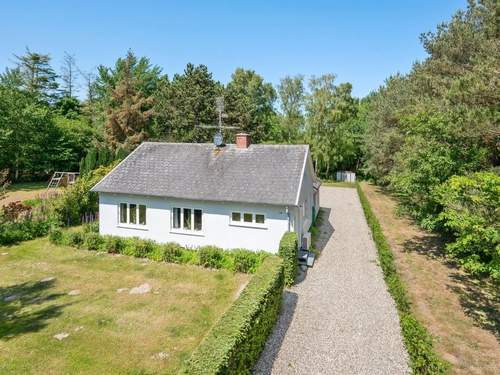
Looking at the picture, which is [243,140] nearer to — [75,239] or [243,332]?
[75,239]

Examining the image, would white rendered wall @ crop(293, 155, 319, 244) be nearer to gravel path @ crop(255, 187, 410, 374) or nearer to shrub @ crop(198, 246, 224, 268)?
gravel path @ crop(255, 187, 410, 374)

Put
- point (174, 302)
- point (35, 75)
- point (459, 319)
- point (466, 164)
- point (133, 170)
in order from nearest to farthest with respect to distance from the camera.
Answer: point (459, 319) → point (174, 302) → point (466, 164) → point (133, 170) → point (35, 75)

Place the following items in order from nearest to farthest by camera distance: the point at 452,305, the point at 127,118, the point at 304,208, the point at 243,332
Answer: the point at 243,332 → the point at 452,305 → the point at 304,208 → the point at 127,118

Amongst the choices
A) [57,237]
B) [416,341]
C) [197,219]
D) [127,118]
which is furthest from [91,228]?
[127,118]

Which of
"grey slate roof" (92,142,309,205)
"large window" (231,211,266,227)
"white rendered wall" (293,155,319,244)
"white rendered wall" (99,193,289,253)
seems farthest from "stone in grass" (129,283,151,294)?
"white rendered wall" (293,155,319,244)

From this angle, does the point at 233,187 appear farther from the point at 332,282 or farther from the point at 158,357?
the point at 158,357

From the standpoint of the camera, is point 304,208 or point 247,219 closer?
point 247,219

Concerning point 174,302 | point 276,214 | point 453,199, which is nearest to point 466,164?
point 453,199
